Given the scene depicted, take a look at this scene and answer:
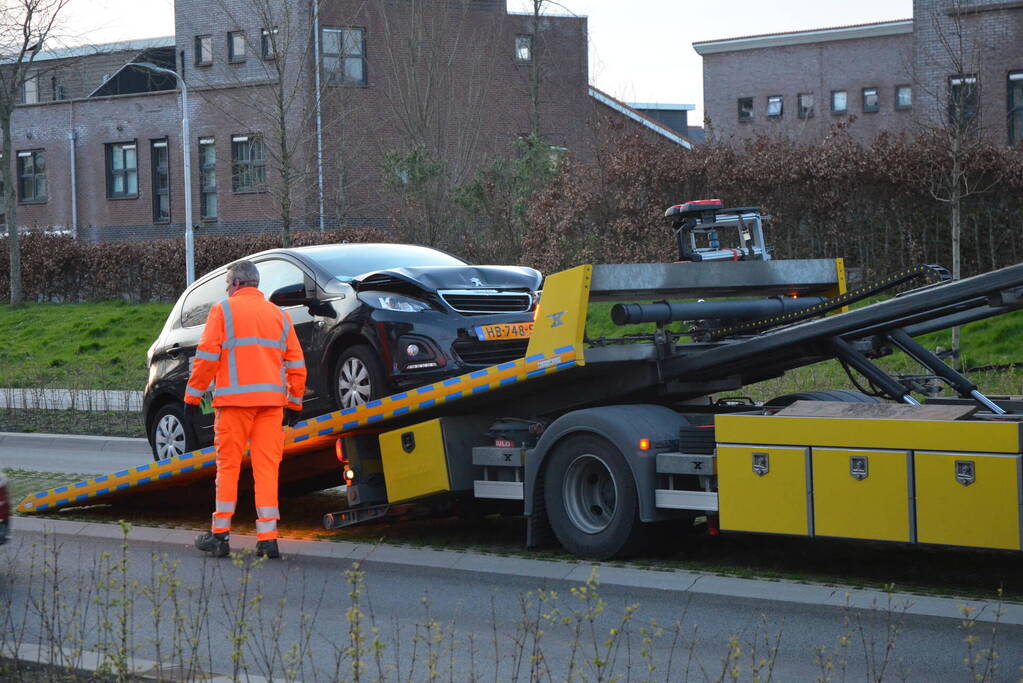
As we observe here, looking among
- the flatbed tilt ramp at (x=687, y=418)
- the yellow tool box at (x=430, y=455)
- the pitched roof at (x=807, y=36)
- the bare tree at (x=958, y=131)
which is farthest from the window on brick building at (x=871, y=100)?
the yellow tool box at (x=430, y=455)

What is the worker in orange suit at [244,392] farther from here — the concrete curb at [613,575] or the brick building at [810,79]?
the brick building at [810,79]

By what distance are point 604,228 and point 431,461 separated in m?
15.8

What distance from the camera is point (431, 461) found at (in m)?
9.56

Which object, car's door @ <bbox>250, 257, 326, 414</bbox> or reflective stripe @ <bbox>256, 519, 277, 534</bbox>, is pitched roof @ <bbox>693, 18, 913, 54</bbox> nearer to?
car's door @ <bbox>250, 257, 326, 414</bbox>

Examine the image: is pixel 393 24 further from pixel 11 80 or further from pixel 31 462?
pixel 31 462

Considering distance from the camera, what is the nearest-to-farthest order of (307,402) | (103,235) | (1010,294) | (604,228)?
(1010,294), (307,402), (604,228), (103,235)

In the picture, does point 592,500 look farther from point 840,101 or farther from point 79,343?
point 840,101

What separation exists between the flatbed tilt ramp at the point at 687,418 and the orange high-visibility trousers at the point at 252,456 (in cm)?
57

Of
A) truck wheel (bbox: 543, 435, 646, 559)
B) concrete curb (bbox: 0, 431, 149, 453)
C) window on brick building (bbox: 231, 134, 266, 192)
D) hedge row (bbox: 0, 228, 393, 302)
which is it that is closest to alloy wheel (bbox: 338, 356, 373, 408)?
truck wheel (bbox: 543, 435, 646, 559)

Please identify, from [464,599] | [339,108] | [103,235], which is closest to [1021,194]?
[464,599]

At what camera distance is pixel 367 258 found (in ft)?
37.2

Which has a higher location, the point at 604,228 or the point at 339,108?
the point at 339,108

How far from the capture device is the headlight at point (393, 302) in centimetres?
1032

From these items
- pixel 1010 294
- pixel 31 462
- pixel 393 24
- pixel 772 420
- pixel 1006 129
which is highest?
pixel 393 24
